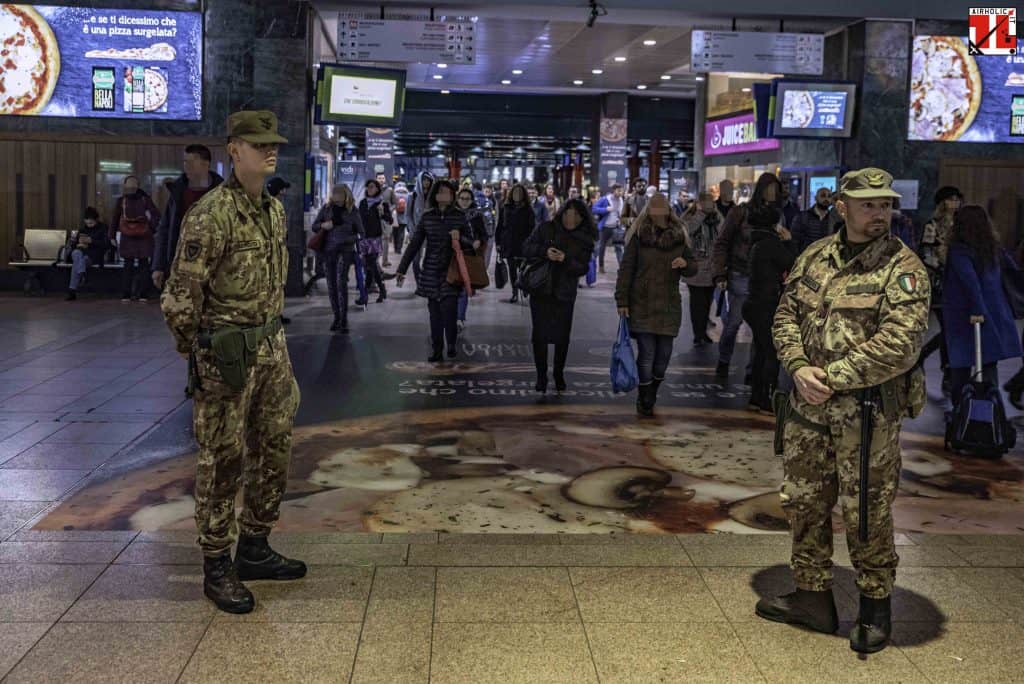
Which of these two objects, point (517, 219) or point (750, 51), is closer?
point (517, 219)

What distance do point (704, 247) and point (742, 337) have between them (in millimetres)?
1220

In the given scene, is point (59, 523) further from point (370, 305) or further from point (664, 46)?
point (664, 46)

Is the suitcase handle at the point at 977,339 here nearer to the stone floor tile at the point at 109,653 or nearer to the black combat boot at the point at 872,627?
the black combat boot at the point at 872,627

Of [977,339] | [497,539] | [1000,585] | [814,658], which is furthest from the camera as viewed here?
[977,339]

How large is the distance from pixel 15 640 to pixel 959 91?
53.9 feet

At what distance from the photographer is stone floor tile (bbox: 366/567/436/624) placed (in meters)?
4.27

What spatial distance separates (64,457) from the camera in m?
Result: 6.88

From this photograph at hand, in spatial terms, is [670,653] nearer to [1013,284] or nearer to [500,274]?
[1013,284]

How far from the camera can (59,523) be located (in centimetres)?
548

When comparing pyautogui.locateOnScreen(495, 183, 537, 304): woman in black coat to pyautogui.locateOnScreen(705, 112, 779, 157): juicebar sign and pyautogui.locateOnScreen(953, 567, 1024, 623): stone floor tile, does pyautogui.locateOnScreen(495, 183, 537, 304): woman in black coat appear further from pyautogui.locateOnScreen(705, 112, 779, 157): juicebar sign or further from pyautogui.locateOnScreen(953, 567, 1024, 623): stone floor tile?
pyautogui.locateOnScreen(953, 567, 1024, 623): stone floor tile

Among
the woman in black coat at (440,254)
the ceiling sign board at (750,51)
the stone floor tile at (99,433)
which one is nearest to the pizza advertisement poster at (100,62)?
the woman in black coat at (440,254)

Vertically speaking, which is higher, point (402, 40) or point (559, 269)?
point (402, 40)

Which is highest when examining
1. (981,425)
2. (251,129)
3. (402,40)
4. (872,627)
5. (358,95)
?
(402,40)

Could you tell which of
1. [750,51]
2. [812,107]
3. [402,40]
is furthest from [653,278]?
[812,107]
